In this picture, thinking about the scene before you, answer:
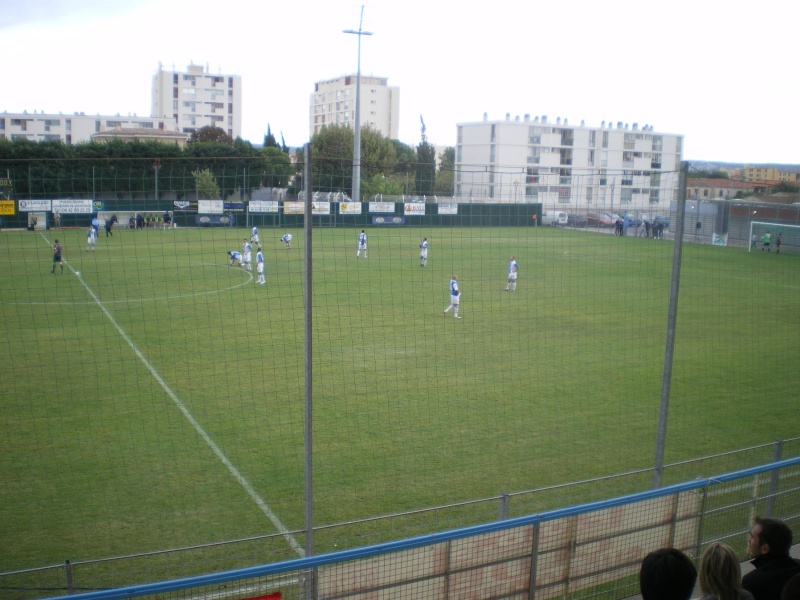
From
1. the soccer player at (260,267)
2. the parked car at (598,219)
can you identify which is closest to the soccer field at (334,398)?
the parked car at (598,219)

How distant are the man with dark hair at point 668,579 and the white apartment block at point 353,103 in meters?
106

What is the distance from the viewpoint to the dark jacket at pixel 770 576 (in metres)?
4.30

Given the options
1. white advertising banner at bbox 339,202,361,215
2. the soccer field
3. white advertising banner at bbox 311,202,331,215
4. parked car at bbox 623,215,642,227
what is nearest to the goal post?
the soccer field

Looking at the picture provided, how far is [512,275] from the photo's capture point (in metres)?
30.2

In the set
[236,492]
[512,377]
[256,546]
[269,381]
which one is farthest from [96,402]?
[512,377]

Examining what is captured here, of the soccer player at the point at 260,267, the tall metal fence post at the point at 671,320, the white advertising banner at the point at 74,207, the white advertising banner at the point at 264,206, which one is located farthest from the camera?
the soccer player at the point at 260,267

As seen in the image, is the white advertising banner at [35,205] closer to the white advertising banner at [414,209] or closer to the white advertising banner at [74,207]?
the white advertising banner at [74,207]

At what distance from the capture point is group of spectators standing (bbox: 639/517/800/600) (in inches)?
135

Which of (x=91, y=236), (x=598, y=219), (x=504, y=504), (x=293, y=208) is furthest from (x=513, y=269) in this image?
(x=504, y=504)

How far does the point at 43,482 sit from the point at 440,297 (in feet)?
64.5

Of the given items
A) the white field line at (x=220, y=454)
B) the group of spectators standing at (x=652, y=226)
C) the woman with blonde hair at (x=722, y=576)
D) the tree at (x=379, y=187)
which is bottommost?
the white field line at (x=220, y=454)

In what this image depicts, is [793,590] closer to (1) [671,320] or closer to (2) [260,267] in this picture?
(1) [671,320]

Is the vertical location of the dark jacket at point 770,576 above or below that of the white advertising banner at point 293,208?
below

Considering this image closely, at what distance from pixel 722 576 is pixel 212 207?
20.5ft
